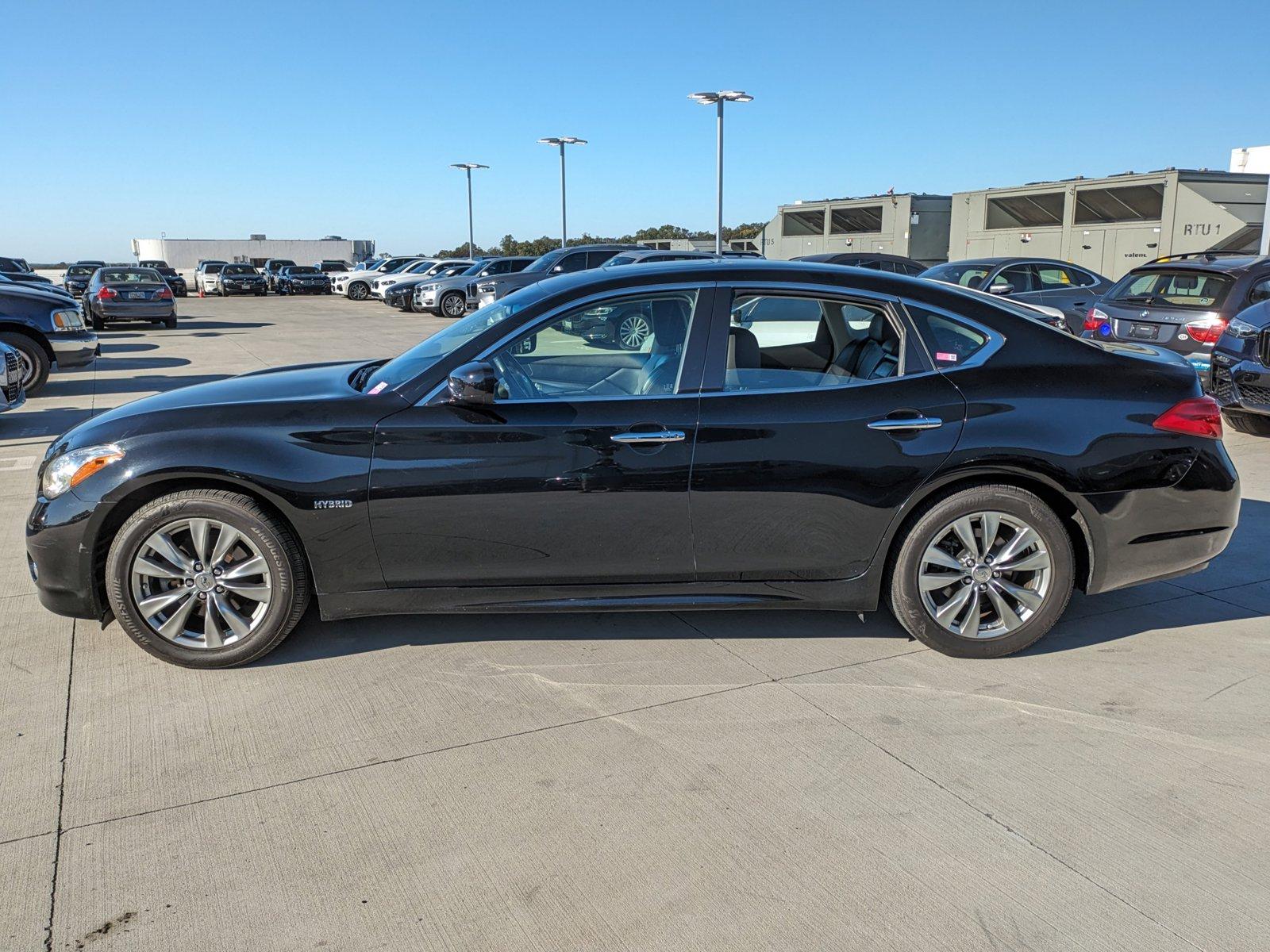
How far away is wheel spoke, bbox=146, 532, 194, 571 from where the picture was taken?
4035 millimetres

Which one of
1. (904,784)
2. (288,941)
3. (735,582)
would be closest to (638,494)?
(735,582)

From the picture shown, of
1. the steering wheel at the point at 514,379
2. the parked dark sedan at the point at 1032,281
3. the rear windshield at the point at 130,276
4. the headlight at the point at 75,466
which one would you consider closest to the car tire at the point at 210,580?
the headlight at the point at 75,466

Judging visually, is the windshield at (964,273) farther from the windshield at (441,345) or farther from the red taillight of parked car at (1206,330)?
the windshield at (441,345)

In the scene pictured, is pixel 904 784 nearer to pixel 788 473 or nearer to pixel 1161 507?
pixel 788 473

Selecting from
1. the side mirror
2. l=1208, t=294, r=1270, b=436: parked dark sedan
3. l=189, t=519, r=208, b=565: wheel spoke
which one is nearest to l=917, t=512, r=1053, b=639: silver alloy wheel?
A: the side mirror

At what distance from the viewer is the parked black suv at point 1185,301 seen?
10172 mm

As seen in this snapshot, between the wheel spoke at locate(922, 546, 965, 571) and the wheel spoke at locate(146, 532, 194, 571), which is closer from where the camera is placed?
the wheel spoke at locate(146, 532, 194, 571)

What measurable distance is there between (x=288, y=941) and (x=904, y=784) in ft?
6.26

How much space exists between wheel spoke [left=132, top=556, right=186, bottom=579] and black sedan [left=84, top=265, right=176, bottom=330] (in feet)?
69.5

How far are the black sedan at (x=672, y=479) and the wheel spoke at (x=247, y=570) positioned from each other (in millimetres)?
11

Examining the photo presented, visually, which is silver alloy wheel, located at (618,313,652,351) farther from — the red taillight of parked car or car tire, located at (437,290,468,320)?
car tire, located at (437,290,468,320)

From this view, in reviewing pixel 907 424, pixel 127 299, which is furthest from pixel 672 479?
pixel 127 299

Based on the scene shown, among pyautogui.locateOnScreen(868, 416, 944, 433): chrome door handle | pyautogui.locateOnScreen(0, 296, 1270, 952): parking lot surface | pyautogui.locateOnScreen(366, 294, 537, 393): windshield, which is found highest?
pyautogui.locateOnScreen(366, 294, 537, 393): windshield

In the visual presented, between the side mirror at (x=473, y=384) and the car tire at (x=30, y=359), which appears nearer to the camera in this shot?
the side mirror at (x=473, y=384)
